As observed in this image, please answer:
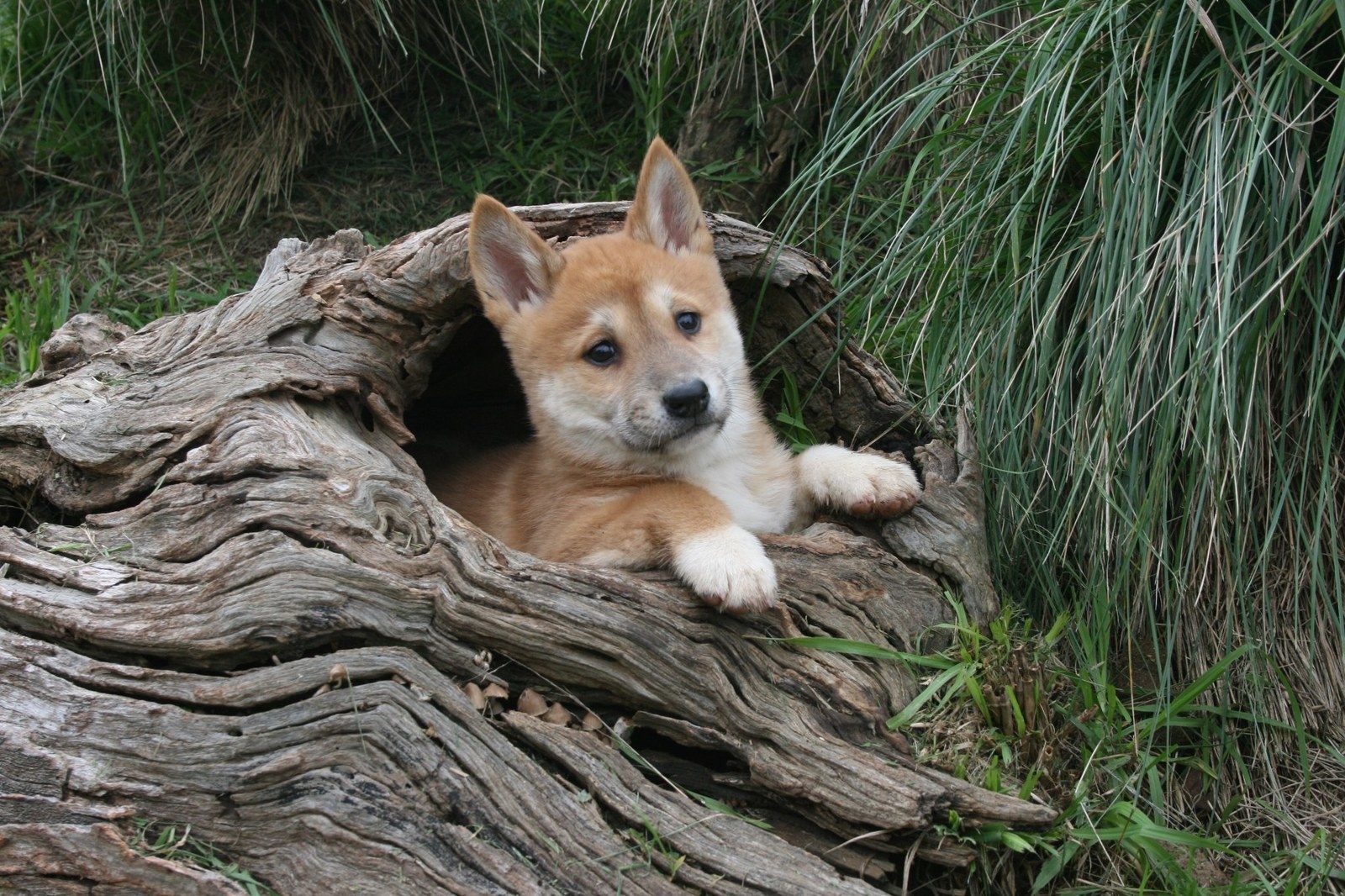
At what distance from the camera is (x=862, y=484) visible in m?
3.40

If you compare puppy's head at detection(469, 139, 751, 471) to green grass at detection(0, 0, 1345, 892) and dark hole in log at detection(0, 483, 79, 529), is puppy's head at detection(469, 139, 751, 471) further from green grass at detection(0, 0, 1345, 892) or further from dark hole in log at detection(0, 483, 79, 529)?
dark hole in log at detection(0, 483, 79, 529)

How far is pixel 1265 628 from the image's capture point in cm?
310

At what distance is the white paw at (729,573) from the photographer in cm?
285

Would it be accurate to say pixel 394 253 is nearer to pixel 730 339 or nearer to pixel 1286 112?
pixel 730 339

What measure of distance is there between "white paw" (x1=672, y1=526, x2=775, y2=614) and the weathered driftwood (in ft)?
0.24

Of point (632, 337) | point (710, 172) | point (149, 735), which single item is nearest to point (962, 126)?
point (632, 337)

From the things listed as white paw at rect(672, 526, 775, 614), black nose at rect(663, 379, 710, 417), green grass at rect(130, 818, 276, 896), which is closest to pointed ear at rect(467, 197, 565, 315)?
black nose at rect(663, 379, 710, 417)

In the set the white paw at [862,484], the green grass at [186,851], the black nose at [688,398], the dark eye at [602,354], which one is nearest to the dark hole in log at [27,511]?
the green grass at [186,851]

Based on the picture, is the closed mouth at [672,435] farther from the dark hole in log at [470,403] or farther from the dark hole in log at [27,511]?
the dark hole in log at [27,511]

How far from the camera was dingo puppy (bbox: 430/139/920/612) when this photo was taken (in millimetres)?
3379

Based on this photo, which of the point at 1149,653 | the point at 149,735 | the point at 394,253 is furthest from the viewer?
the point at 394,253

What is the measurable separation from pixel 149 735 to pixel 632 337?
1.71m

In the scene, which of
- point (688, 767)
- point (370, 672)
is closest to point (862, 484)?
point (688, 767)

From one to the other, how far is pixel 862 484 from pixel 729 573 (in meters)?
0.71
